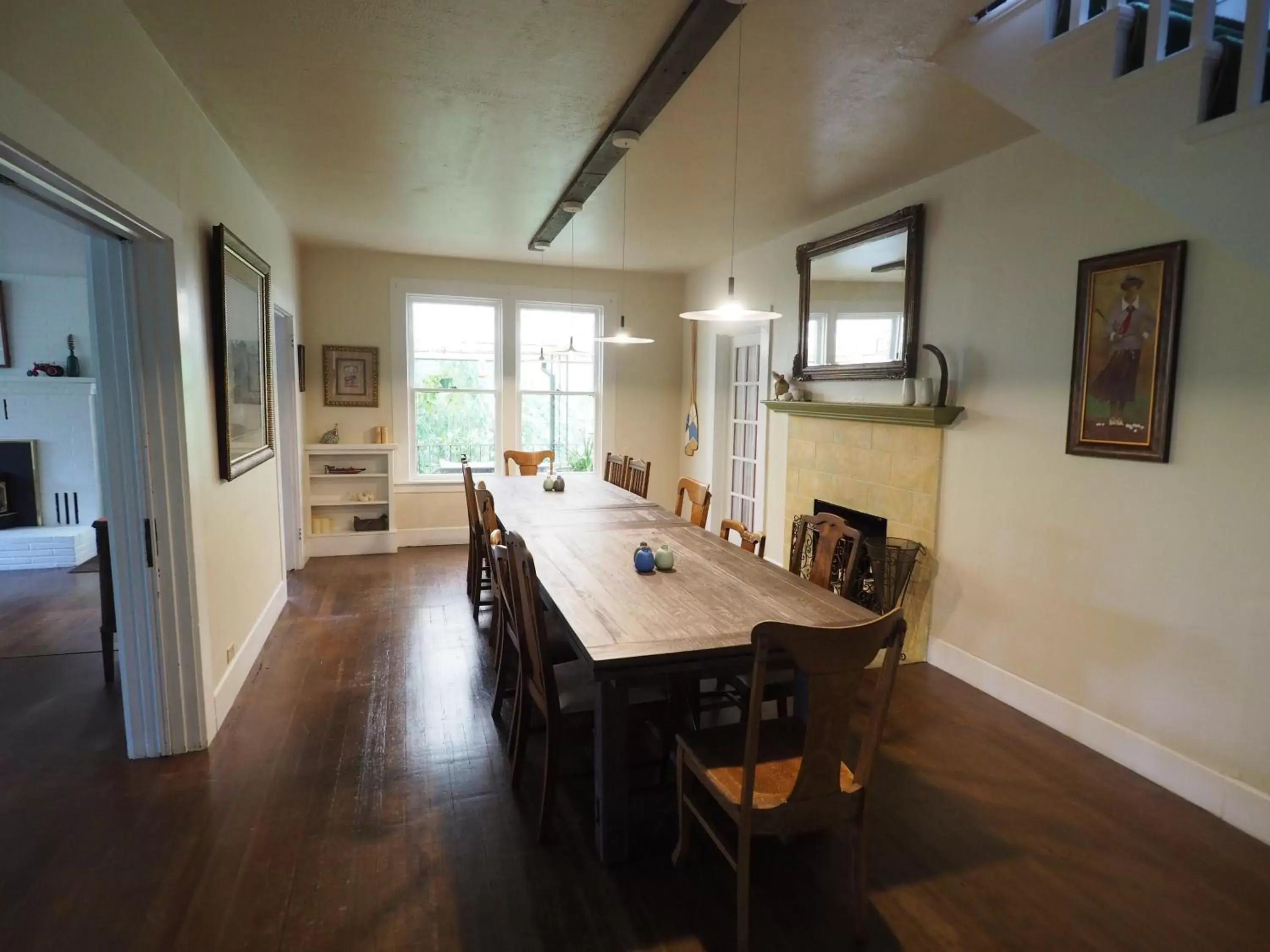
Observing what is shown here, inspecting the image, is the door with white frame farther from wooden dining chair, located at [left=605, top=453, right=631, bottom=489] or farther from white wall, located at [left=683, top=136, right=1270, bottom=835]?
white wall, located at [left=683, top=136, right=1270, bottom=835]

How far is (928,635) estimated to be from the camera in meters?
3.71

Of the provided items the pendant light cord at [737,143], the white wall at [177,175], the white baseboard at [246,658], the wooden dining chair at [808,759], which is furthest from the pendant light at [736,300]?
the white baseboard at [246,658]

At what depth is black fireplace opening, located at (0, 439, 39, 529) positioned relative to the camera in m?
5.50

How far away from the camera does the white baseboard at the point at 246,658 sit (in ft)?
9.46

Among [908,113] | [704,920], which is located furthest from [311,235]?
[704,920]

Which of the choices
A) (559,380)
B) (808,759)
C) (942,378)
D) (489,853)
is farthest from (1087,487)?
(559,380)

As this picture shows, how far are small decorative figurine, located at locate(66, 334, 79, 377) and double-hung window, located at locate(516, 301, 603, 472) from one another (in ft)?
12.2

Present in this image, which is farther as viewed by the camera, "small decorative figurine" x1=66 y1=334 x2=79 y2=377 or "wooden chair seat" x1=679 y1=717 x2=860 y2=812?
"small decorative figurine" x1=66 y1=334 x2=79 y2=377

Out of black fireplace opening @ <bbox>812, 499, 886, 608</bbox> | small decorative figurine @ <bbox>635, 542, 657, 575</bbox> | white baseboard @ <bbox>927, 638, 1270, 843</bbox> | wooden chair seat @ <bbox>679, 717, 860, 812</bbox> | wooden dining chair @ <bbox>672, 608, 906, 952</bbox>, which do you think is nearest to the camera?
wooden dining chair @ <bbox>672, 608, 906, 952</bbox>

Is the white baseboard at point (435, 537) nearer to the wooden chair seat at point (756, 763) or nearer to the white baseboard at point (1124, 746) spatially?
the white baseboard at point (1124, 746)

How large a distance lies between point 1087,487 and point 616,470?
11.2 feet

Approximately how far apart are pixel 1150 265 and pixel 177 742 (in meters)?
4.25

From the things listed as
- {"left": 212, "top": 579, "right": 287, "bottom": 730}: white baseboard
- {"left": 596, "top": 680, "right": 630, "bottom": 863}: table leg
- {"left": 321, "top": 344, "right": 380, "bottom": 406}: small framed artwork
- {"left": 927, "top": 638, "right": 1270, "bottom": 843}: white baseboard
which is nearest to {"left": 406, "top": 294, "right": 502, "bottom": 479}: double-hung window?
{"left": 321, "top": 344, "right": 380, "bottom": 406}: small framed artwork

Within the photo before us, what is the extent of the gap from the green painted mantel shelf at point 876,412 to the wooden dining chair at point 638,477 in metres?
1.06
